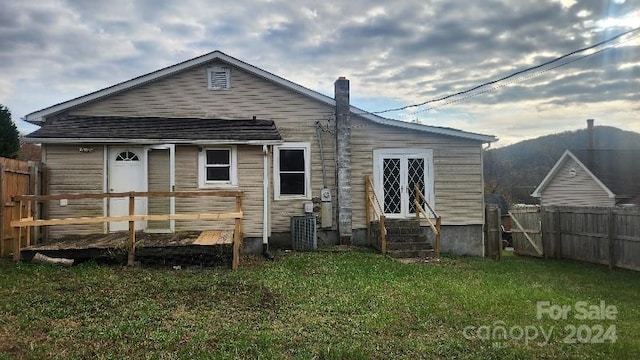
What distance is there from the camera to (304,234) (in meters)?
12.3

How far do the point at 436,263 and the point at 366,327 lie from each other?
5.97 meters

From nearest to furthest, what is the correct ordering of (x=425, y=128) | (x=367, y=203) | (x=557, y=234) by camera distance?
(x=367, y=203) < (x=425, y=128) < (x=557, y=234)

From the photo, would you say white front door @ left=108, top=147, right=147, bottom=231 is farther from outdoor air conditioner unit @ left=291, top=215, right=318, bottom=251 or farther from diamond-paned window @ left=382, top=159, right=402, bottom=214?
diamond-paned window @ left=382, top=159, right=402, bottom=214

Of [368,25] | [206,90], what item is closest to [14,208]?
[206,90]

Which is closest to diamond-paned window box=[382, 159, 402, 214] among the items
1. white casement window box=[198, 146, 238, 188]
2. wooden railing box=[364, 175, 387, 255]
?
wooden railing box=[364, 175, 387, 255]

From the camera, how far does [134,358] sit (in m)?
4.57

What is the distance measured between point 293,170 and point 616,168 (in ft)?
60.0

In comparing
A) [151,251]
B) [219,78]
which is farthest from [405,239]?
[219,78]

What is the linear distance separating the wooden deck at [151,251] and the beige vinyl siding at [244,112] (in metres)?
2.35

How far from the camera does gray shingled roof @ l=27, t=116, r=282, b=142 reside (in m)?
11.1

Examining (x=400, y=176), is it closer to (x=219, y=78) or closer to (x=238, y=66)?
(x=238, y=66)

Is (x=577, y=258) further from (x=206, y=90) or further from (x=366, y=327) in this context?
(x=206, y=90)

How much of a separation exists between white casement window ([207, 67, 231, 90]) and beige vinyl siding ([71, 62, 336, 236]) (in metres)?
0.12

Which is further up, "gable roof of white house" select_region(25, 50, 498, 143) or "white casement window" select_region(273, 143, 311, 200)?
"gable roof of white house" select_region(25, 50, 498, 143)
